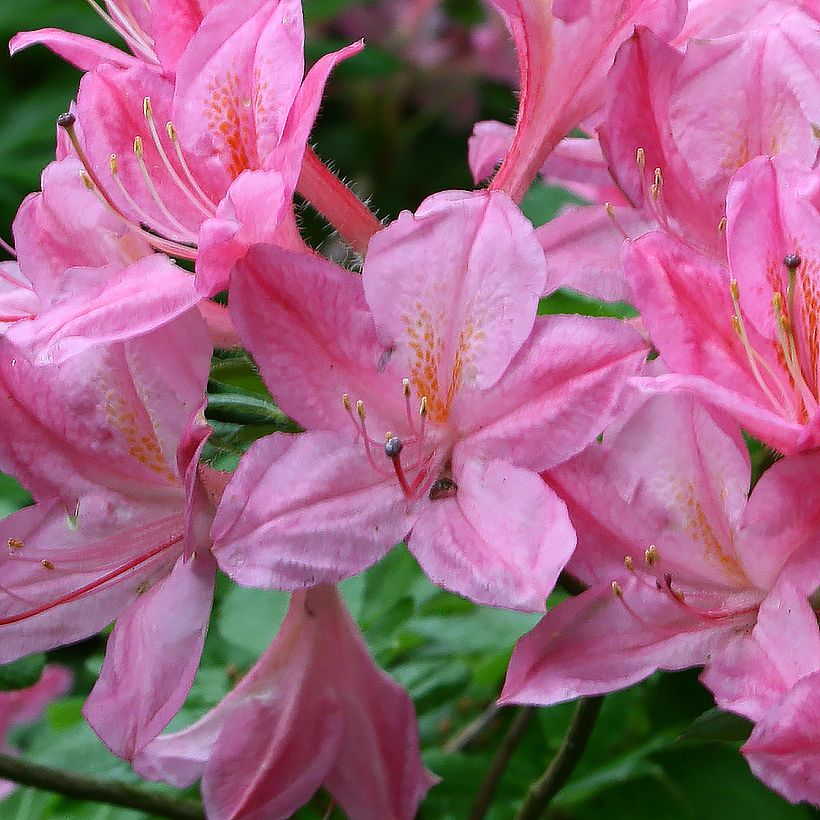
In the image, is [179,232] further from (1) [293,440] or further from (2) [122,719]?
(2) [122,719]

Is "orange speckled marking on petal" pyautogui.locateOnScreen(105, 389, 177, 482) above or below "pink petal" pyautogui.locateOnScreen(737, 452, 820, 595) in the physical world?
above

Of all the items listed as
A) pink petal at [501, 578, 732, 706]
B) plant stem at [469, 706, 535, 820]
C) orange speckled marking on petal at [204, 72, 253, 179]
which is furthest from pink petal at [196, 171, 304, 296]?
plant stem at [469, 706, 535, 820]

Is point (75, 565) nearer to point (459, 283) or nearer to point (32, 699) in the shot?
point (459, 283)

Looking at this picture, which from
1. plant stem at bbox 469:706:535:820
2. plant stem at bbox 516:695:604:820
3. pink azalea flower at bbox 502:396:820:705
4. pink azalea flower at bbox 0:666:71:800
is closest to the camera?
pink azalea flower at bbox 502:396:820:705

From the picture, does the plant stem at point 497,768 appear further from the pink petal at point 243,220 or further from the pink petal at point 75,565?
the pink petal at point 243,220

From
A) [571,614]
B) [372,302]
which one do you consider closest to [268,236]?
[372,302]

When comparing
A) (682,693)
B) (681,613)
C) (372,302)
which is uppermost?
(372,302)

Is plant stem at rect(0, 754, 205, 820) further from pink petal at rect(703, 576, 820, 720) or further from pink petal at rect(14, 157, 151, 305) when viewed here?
pink petal at rect(703, 576, 820, 720)
